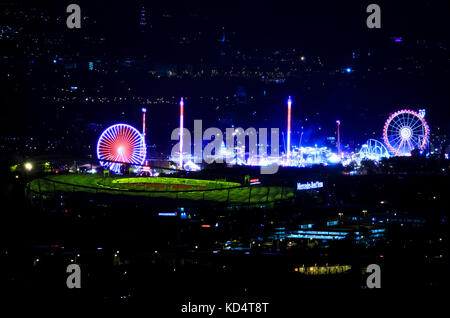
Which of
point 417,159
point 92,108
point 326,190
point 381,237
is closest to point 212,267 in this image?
point 381,237

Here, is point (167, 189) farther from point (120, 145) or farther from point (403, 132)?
point (403, 132)

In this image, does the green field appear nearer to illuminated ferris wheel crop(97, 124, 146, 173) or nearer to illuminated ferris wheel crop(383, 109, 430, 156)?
illuminated ferris wheel crop(97, 124, 146, 173)

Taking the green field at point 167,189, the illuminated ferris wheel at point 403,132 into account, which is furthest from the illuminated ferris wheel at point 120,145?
the illuminated ferris wheel at point 403,132

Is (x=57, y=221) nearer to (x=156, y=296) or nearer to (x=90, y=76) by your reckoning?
(x=156, y=296)

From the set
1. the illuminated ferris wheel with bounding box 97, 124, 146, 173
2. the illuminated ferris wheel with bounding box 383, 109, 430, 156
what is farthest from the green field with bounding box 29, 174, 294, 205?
the illuminated ferris wheel with bounding box 383, 109, 430, 156

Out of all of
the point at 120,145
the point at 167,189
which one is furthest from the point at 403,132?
the point at 167,189
